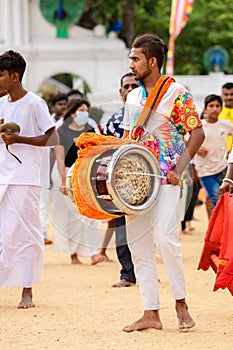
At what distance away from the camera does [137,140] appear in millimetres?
6660

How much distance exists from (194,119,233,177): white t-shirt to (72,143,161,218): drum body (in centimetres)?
485

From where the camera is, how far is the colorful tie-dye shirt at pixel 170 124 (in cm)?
663

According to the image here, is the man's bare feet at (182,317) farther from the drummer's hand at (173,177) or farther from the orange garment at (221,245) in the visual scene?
the drummer's hand at (173,177)

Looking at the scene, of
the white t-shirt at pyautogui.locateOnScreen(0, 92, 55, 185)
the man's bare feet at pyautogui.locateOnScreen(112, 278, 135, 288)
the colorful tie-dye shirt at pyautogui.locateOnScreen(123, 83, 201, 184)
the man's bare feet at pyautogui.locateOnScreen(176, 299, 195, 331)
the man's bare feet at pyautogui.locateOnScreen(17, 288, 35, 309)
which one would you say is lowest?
the man's bare feet at pyautogui.locateOnScreen(112, 278, 135, 288)

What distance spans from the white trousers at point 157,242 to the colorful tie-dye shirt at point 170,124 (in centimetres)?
23

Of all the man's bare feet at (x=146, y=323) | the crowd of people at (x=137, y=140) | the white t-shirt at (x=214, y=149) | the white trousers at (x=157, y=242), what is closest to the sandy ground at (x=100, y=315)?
the man's bare feet at (x=146, y=323)

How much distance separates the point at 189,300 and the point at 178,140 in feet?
6.26

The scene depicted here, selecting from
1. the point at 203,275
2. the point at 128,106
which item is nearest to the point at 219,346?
the point at 128,106

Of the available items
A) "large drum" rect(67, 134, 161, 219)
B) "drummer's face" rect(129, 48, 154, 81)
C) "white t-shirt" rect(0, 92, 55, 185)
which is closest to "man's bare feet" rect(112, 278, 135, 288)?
"white t-shirt" rect(0, 92, 55, 185)

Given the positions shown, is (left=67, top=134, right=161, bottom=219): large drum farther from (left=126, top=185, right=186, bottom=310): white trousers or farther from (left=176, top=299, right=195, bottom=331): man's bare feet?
(left=176, top=299, right=195, bottom=331): man's bare feet

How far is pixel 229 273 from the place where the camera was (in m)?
6.86

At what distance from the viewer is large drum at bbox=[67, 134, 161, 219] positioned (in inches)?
249

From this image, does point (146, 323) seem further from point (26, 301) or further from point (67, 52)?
point (67, 52)

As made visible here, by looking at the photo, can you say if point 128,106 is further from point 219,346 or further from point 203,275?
point 203,275
